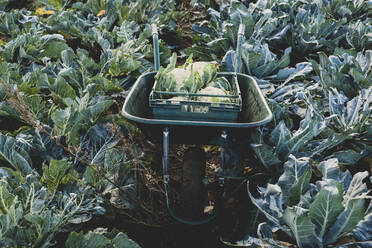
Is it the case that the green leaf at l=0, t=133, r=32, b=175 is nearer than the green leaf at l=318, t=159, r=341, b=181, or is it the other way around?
the green leaf at l=318, t=159, r=341, b=181

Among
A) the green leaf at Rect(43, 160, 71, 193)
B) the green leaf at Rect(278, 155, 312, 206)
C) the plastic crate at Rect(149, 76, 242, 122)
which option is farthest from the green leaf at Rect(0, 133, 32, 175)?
the green leaf at Rect(278, 155, 312, 206)

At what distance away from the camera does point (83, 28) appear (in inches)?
176

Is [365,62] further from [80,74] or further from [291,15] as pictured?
[80,74]

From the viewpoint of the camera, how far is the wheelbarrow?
1.97 m

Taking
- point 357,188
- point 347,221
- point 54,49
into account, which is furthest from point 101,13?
point 347,221

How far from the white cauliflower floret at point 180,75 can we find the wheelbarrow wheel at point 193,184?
0.44 m

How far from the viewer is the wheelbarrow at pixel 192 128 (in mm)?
1974

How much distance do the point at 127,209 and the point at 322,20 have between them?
312 centimetres

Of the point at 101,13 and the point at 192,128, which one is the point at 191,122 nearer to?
the point at 192,128

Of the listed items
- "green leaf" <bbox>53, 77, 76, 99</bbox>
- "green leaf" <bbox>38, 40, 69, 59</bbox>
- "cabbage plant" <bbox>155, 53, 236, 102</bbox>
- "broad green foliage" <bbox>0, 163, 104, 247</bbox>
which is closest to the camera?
"broad green foliage" <bbox>0, 163, 104, 247</bbox>

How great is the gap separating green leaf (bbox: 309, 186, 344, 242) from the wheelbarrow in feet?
1.51

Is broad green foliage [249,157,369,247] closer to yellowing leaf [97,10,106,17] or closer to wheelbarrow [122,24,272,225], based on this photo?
wheelbarrow [122,24,272,225]

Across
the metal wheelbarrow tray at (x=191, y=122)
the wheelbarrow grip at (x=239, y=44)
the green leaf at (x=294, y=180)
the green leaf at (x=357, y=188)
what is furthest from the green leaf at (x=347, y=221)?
the wheelbarrow grip at (x=239, y=44)

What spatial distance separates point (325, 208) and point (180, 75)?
122 centimetres
